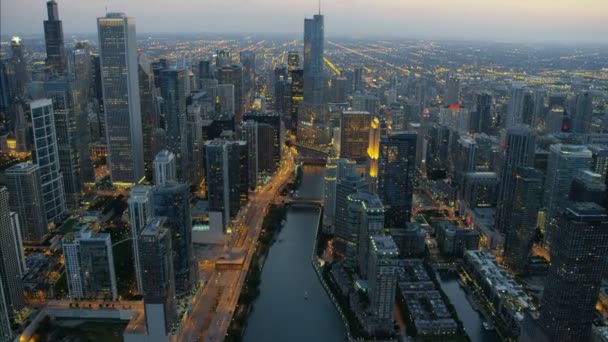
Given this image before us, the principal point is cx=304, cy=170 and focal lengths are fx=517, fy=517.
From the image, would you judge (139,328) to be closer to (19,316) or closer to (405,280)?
(19,316)

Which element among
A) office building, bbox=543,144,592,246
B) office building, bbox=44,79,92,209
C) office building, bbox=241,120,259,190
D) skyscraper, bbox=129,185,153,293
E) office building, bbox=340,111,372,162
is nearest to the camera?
skyscraper, bbox=129,185,153,293

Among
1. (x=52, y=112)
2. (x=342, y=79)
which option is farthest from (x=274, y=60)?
(x=52, y=112)

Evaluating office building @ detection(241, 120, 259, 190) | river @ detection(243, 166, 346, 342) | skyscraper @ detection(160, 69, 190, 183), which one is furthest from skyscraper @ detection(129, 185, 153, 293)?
office building @ detection(241, 120, 259, 190)

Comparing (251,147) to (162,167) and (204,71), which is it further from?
(204,71)

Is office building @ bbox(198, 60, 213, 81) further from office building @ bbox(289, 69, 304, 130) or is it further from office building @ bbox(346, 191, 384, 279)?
office building @ bbox(346, 191, 384, 279)

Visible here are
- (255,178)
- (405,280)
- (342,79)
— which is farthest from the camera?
(342,79)

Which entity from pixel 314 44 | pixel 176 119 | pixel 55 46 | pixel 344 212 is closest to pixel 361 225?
pixel 344 212
